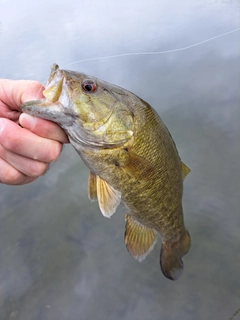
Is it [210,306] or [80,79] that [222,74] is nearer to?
[210,306]

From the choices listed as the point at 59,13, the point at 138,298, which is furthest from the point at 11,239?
the point at 59,13

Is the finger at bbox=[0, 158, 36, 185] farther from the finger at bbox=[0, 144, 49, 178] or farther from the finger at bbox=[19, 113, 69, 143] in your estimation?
the finger at bbox=[19, 113, 69, 143]

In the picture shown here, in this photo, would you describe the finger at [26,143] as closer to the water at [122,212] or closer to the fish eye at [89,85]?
the fish eye at [89,85]

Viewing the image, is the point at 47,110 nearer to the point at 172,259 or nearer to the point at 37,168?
the point at 37,168

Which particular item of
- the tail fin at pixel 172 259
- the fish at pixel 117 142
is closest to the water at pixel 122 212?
the tail fin at pixel 172 259

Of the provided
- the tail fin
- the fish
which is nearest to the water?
the tail fin

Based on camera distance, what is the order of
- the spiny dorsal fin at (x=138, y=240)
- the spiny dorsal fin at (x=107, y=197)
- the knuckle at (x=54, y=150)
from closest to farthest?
the knuckle at (x=54, y=150) < the spiny dorsal fin at (x=107, y=197) < the spiny dorsal fin at (x=138, y=240)

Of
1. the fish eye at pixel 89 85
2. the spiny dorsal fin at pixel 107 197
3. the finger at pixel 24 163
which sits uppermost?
the fish eye at pixel 89 85
